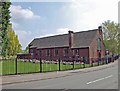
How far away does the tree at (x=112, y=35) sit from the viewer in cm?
8575

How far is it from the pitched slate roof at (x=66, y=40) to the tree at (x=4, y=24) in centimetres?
1631

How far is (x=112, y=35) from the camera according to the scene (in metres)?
86.3

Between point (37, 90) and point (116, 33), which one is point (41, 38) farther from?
point (37, 90)

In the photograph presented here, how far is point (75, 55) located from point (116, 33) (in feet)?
105

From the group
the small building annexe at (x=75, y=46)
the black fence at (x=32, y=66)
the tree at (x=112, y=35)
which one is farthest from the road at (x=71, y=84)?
the tree at (x=112, y=35)

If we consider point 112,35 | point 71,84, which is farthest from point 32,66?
point 112,35

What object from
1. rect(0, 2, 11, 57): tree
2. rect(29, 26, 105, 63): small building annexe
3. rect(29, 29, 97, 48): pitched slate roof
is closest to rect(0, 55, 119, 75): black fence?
rect(29, 26, 105, 63): small building annexe

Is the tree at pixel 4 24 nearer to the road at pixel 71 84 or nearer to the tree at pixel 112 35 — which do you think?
the road at pixel 71 84

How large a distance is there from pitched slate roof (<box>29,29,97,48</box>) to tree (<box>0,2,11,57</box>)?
16314 millimetres

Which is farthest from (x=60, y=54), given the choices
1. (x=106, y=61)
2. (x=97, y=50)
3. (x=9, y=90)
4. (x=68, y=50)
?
(x=9, y=90)

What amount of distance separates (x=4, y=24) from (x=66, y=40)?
18209 mm

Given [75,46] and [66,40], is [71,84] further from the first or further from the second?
[66,40]

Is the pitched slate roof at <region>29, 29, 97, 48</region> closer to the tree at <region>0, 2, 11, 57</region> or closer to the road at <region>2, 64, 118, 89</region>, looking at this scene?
the tree at <region>0, 2, 11, 57</region>

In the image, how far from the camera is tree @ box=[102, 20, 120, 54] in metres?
85.8
